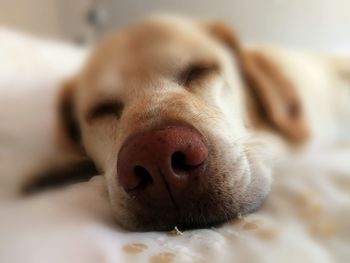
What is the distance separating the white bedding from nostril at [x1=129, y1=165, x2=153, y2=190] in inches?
2.7

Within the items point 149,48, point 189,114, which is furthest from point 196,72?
point 189,114

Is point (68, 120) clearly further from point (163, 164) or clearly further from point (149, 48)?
point (163, 164)

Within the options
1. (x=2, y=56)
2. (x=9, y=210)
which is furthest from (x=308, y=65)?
(x=9, y=210)

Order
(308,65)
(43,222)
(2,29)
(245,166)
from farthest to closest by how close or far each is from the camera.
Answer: (308,65), (2,29), (245,166), (43,222)

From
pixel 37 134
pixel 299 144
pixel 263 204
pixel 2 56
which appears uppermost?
pixel 2 56

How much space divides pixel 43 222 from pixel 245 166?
1.10 ft

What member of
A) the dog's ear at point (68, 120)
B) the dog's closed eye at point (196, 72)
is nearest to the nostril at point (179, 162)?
the dog's closed eye at point (196, 72)

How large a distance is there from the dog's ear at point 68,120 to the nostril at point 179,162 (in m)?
0.54

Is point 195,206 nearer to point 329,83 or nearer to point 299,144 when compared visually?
point 299,144

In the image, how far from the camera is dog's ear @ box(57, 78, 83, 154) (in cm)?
116

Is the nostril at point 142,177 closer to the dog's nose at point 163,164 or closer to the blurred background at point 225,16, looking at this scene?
the dog's nose at point 163,164

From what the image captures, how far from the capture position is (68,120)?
1.25 m

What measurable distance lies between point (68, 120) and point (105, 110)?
24 cm

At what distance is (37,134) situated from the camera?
108 centimetres
